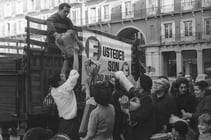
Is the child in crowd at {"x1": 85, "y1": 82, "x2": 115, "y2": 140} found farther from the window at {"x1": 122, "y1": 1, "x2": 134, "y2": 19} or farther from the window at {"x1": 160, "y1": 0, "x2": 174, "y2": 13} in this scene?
the window at {"x1": 122, "y1": 1, "x2": 134, "y2": 19}

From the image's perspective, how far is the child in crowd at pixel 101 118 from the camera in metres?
4.43

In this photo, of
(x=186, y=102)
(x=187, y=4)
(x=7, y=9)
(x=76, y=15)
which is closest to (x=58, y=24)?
(x=186, y=102)

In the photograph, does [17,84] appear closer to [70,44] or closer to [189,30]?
[70,44]

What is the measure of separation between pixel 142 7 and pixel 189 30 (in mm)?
6872

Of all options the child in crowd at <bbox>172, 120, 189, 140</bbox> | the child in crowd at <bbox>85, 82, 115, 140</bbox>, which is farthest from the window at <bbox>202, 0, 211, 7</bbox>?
the child in crowd at <bbox>85, 82, 115, 140</bbox>

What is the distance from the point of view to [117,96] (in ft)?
19.2

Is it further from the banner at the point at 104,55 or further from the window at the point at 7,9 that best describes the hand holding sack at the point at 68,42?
the window at the point at 7,9

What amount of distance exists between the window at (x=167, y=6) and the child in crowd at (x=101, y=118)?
39521 millimetres

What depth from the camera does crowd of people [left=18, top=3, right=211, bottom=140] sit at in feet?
14.8

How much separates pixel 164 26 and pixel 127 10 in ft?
18.5

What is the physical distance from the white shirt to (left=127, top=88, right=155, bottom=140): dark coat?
964 millimetres

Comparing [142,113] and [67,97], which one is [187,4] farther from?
[142,113]

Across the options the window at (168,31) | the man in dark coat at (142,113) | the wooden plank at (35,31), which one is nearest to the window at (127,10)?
the window at (168,31)

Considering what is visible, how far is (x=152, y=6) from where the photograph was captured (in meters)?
44.2
